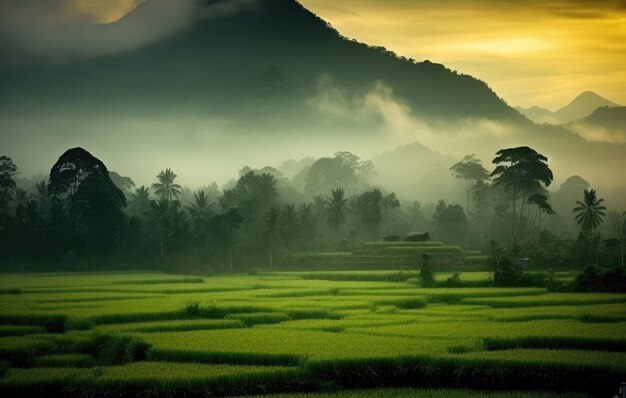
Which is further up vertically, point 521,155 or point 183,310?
point 521,155

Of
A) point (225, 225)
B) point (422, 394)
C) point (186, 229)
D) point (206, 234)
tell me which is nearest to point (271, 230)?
point (225, 225)

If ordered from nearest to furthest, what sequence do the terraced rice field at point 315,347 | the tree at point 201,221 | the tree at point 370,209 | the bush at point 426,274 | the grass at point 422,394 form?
the grass at point 422,394, the terraced rice field at point 315,347, the bush at point 426,274, the tree at point 201,221, the tree at point 370,209

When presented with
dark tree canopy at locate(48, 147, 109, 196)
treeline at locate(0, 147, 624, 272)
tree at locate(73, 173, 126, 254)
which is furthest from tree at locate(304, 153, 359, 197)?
tree at locate(73, 173, 126, 254)

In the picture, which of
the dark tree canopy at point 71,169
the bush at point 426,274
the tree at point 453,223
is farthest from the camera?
the tree at point 453,223

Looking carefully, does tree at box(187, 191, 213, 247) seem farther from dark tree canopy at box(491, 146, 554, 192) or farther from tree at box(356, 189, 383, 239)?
dark tree canopy at box(491, 146, 554, 192)

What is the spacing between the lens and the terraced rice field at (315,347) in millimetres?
18203

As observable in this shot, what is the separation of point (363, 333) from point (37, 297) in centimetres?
1842

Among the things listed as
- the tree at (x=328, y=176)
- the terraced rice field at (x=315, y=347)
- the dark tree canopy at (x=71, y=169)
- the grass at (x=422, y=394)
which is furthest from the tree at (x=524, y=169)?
the grass at (x=422, y=394)

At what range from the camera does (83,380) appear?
18.2 meters

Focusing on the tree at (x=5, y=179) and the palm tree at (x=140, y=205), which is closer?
the tree at (x=5, y=179)

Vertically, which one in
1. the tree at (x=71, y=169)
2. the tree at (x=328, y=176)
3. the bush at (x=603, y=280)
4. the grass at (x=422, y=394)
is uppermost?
the tree at (x=328, y=176)

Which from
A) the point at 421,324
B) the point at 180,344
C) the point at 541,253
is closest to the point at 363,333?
the point at 421,324

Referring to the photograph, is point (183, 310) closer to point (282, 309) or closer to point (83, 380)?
point (282, 309)

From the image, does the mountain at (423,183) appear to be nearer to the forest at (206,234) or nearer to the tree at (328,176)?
the tree at (328,176)
